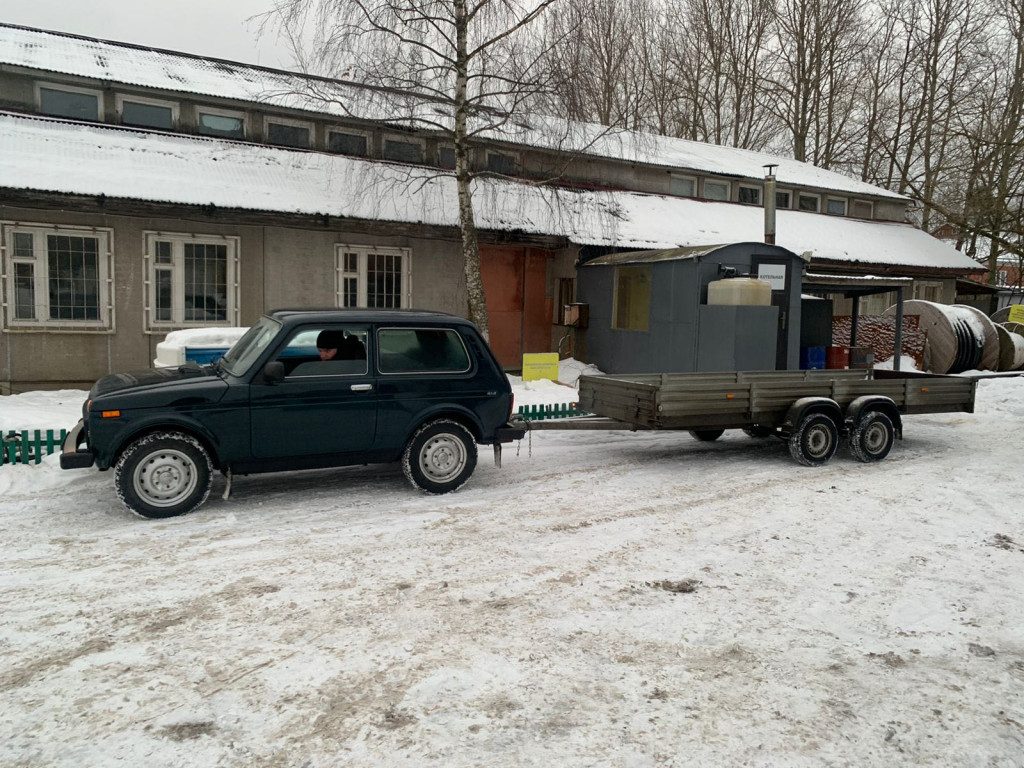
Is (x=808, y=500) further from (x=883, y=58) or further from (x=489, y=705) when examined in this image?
(x=883, y=58)

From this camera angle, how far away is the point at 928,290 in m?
27.1

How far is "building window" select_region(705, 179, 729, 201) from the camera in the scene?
23.7 metres

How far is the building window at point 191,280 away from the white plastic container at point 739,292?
31.0 ft

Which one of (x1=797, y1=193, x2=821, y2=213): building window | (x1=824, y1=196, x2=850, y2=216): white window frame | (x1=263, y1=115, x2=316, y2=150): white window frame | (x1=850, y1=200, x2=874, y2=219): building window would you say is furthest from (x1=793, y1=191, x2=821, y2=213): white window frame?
(x1=263, y1=115, x2=316, y2=150): white window frame

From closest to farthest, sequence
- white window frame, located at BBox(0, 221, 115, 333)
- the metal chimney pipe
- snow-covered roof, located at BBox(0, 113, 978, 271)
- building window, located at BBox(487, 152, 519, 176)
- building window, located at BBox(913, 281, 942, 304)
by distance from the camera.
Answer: white window frame, located at BBox(0, 221, 115, 333) → snow-covered roof, located at BBox(0, 113, 978, 271) → the metal chimney pipe → building window, located at BBox(487, 152, 519, 176) → building window, located at BBox(913, 281, 942, 304)

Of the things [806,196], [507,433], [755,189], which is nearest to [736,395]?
[507,433]

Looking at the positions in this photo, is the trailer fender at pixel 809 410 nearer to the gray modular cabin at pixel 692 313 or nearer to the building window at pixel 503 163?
the gray modular cabin at pixel 692 313

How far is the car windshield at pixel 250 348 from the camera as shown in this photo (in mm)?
6910

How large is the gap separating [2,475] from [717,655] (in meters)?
7.30

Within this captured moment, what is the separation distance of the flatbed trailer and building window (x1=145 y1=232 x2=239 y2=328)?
8224 millimetres

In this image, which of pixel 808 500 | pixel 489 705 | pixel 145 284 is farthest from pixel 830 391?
pixel 145 284

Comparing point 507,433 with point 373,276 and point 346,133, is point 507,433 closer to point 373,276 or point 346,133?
point 373,276

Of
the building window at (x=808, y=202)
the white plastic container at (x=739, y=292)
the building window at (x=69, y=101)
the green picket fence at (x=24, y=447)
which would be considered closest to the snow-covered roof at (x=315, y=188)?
the building window at (x=69, y=101)

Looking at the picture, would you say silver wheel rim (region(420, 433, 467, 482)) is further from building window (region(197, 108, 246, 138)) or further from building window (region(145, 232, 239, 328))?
building window (region(197, 108, 246, 138))
